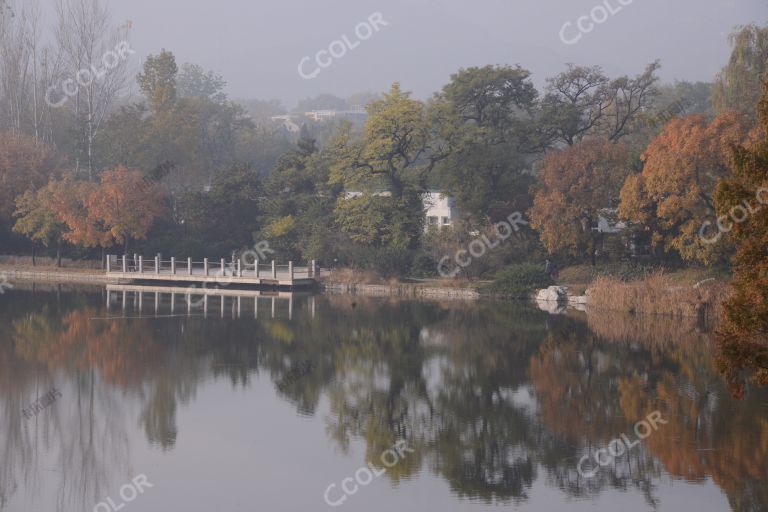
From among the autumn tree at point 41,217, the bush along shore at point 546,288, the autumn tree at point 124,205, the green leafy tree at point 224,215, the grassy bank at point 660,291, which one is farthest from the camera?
the green leafy tree at point 224,215

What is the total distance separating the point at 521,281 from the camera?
3350 centimetres

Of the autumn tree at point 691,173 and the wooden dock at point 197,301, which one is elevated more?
the autumn tree at point 691,173

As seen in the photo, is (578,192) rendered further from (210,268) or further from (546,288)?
(210,268)

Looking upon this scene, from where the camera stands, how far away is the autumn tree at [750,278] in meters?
11.0

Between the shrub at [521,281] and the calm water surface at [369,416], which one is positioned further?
the shrub at [521,281]

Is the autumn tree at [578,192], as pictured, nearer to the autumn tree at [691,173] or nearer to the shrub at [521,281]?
the shrub at [521,281]

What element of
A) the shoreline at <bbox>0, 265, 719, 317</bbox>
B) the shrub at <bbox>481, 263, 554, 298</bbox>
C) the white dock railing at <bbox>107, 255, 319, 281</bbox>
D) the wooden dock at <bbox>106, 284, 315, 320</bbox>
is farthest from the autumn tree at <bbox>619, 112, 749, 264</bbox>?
the white dock railing at <bbox>107, 255, 319, 281</bbox>

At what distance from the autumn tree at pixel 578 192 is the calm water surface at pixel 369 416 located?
23.1 feet

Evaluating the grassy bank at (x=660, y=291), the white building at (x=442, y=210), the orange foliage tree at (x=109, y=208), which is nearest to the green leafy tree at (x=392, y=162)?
the white building at (x=442, y=210)

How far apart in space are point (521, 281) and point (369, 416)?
707 inches

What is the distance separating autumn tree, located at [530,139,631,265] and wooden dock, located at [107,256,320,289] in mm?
9544

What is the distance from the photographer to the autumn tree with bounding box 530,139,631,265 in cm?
3322

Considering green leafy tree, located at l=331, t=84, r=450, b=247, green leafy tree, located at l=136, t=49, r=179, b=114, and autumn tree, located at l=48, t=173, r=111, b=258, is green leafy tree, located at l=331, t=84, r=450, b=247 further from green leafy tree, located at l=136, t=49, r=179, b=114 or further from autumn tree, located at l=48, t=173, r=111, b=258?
green leafy tree, located at l=136, t=49, r=179, b=114

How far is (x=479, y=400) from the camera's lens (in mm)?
17484
